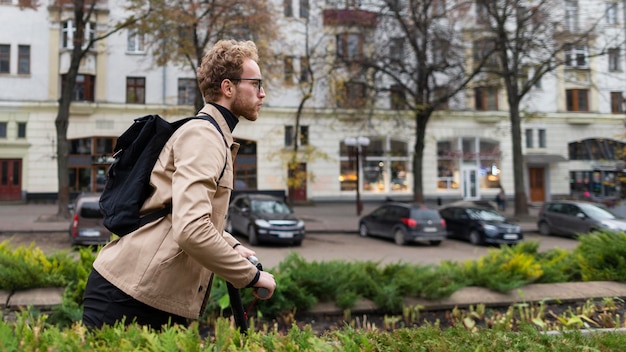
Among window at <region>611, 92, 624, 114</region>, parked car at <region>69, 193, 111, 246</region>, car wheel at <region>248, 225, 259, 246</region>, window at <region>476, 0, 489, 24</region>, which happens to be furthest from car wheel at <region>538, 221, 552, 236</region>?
window at <region>611, 92, 624, 114</region>

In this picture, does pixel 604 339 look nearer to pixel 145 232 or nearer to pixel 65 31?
pixel 145 232

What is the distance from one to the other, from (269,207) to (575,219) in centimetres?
1286

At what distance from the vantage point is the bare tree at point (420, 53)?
2078cm

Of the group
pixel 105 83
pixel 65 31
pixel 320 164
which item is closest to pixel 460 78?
pixel 320 164

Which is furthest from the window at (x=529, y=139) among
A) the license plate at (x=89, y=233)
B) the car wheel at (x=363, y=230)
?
the license plate at (x=89, y=233)

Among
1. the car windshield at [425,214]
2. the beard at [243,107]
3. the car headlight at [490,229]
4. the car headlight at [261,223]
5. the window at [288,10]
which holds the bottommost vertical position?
the car headlight at [490,229]

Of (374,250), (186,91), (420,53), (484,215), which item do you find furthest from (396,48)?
(186,91)

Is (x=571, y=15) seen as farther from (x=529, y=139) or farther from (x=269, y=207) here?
(x=269, y=207)

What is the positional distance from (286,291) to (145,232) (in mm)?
2823

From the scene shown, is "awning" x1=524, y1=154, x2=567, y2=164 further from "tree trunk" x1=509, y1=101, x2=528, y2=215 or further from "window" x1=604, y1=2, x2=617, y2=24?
"tree trunk" x1=509, y1=101, x2=528, y2=215

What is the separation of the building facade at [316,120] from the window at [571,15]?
0.34m

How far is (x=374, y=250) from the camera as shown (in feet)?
51.3

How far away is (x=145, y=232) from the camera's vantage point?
2004 mm

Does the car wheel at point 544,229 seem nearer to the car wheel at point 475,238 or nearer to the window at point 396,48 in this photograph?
the car wheel at point 475,238
